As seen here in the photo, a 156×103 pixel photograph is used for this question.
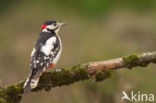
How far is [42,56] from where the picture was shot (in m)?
A: 9.14

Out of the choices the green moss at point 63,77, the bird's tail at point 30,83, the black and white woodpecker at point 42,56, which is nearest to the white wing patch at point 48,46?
the black and white woodpecker at point 42,56

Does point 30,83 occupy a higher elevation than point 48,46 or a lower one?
lower

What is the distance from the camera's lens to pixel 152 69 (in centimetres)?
1280

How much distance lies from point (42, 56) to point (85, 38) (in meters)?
8.46

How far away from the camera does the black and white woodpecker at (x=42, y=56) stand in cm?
866

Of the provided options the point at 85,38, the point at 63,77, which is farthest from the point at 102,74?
the point at 85,38

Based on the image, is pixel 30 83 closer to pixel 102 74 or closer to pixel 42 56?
pixel 42 56

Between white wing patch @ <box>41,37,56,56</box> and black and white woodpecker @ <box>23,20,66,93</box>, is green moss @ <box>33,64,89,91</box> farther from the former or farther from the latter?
white wing patch @ <box>41,37,56,56</box>

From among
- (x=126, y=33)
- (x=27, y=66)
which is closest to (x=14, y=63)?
(x=27, y=66)

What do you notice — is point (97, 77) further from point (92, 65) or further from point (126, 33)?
point (126, 33)

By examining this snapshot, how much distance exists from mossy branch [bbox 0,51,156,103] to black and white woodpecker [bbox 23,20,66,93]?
166 mm

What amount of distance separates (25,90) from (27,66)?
5.57 m

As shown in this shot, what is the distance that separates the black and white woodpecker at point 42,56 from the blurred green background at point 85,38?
2.42 feet

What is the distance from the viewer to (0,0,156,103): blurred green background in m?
10.2
